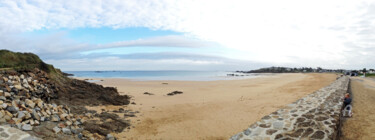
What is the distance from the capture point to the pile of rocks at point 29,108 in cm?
489

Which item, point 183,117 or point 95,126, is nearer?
point 95,126

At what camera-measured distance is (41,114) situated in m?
5.68

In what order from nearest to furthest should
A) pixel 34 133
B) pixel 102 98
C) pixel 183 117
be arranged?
pixel 34 133 → pixel 183 117 → pixel 102 98

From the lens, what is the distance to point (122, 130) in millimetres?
6859

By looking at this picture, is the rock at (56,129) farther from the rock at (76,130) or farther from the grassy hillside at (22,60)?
the grassy hillside at (22,60)

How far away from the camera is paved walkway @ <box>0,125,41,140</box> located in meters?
4.02

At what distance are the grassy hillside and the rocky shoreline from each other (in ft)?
3.86

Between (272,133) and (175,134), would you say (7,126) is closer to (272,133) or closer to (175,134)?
(175,134)

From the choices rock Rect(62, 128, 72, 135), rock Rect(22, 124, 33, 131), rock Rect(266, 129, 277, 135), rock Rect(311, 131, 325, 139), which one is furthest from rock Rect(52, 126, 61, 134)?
rock Rect(311, 131, 325, 139)

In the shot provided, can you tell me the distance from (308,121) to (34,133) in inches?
350

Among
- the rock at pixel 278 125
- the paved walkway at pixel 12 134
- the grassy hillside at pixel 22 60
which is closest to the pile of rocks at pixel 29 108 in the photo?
the paved walkway at pixel 12 134

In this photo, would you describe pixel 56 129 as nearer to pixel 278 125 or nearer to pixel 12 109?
pixel 12 109

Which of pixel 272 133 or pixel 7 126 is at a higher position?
pixel 7 126

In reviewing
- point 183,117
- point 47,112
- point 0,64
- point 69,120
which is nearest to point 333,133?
point 183,117
